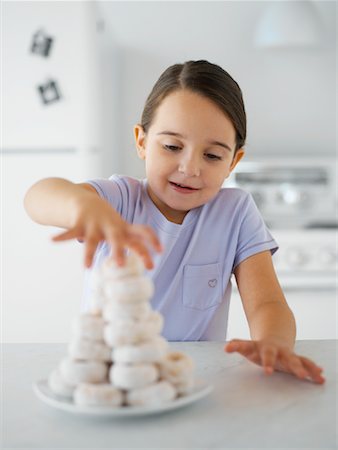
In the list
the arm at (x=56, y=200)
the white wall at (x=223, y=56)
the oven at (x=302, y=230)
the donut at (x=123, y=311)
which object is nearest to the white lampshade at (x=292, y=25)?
the white wall at (x=223, y=56)

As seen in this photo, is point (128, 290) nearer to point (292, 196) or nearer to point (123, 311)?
point (123, 311)

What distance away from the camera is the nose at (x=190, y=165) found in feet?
3.76

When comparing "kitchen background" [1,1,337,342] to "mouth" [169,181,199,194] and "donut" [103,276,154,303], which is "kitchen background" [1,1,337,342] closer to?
"mouth" [169,181,199,194]

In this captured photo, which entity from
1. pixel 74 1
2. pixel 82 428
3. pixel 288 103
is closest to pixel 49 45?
pixel 74 1

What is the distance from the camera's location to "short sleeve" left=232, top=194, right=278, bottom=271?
1270 millimetres

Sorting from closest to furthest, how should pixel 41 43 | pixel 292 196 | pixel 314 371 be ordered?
pixel 314 371
pixel 41 43
pixel 292 196

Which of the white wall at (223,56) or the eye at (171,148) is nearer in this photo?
the eye at (171,148)

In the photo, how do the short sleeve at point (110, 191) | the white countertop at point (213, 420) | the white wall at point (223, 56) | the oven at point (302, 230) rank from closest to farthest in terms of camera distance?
the white countertop at point (213, 420) → the short sleeve at point (110, 191) → the oven at point (302, 230) → the white wall at point (223, 56)

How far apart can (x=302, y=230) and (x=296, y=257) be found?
0.77 feet


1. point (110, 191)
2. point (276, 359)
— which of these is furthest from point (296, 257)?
point (276, 359)

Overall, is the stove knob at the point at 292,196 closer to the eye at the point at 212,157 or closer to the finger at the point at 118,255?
the eye at the point at 212,157

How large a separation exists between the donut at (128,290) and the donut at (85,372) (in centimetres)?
7

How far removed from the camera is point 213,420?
2.25 feet

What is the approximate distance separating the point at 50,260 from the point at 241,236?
4.55ft
